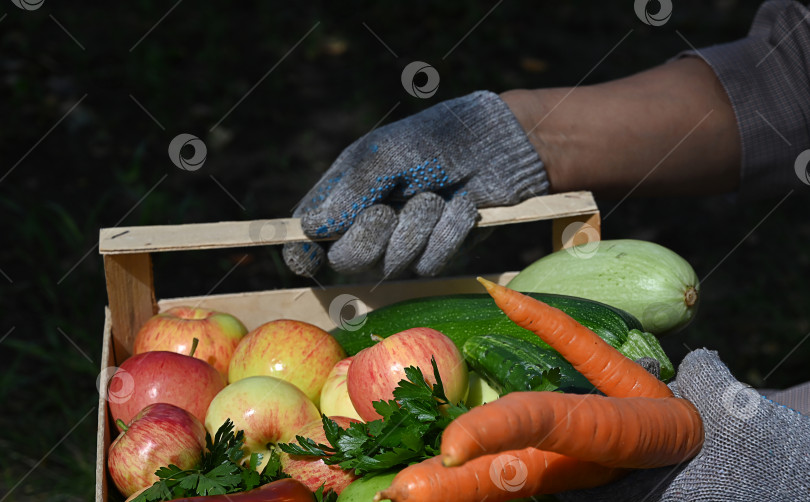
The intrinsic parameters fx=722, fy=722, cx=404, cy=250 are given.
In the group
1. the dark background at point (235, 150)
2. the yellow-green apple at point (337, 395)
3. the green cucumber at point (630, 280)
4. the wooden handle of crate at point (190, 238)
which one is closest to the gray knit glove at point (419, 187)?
the wooden handle of crate at point (190, 238)

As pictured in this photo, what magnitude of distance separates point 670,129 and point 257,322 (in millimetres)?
1270

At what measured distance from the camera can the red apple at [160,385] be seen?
1.48 m

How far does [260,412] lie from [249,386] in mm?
73

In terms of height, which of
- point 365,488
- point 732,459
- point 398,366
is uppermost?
point 398,366

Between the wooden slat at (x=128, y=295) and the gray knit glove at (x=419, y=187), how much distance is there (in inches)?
13.9

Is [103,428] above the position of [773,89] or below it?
above

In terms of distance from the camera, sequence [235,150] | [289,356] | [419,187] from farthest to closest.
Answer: [235,150], [419,187], [289,356]

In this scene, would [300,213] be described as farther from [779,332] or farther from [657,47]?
[657,47]

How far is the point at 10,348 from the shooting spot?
3049mm

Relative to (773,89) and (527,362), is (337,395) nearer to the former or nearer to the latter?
(527,362)

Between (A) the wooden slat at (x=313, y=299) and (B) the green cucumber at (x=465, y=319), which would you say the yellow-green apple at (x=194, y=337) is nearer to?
(A) the wooden slat at (x=313, y=299)

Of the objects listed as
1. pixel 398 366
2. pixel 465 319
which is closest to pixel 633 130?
pixel 465 319

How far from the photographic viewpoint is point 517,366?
1341 millimetres

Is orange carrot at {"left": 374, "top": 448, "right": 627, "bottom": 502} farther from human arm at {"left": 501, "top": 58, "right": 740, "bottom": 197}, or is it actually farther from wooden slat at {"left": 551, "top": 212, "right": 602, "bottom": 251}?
human arm at {"left": 501, "top": 58, "right": 740, "bottom": 197}
